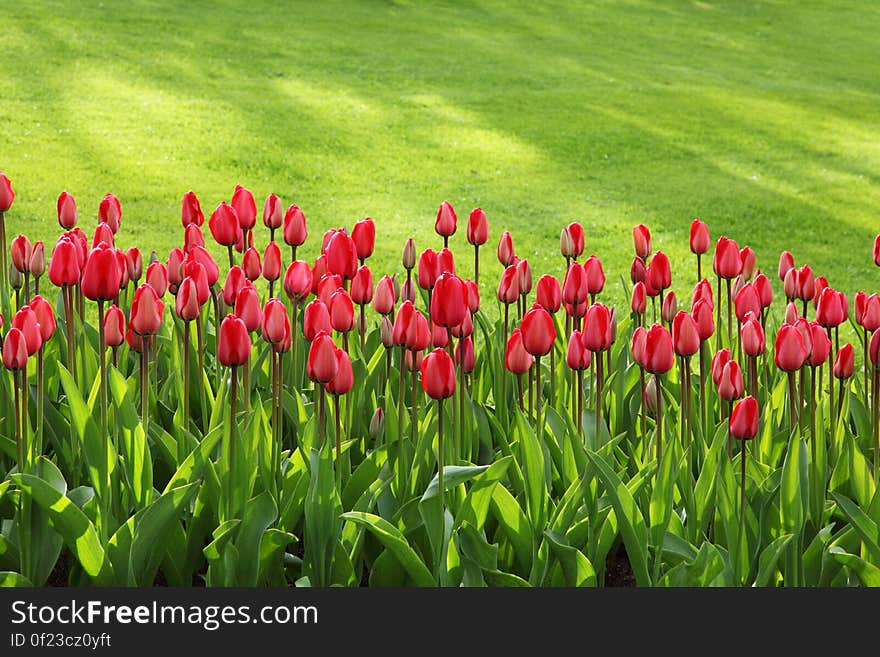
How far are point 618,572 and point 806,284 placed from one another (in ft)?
3.21

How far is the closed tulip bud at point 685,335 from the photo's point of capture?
8.57 feet

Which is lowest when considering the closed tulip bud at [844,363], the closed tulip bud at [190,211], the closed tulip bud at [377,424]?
the closed tulip bud at [377,424]

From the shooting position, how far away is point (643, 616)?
228 centimetres

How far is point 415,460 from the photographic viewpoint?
273 cm

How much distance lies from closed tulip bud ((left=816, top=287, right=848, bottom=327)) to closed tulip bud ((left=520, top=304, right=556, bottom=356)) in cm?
75

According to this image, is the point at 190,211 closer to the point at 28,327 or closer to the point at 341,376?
the point at 28,327

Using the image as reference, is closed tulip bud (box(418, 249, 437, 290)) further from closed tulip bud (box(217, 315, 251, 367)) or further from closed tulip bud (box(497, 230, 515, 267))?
closed tulip bud (box(217, 315, 251, 367))

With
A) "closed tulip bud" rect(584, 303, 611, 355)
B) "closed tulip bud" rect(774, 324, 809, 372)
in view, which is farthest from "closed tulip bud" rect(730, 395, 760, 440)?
"closed tulip bud" rect(584, 303, 611, 355)

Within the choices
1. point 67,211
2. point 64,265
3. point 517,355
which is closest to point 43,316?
point 64,265

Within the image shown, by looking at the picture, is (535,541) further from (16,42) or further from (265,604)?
(16,42)

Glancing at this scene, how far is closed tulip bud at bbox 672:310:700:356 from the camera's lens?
8.57 feet

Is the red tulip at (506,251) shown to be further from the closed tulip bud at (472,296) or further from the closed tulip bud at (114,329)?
the closed tulip bud at (114,329)

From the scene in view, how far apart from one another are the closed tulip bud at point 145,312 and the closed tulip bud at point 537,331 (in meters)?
0.79

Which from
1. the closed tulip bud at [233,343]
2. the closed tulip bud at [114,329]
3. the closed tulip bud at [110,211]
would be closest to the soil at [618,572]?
the closed tulip bud at [233,343]
